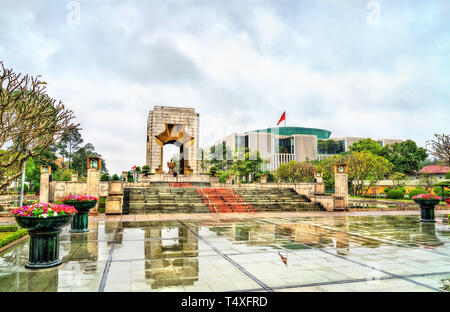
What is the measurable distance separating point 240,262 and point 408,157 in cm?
5962

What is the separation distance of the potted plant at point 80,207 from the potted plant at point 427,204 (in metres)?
13.6

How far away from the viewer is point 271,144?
11912cm

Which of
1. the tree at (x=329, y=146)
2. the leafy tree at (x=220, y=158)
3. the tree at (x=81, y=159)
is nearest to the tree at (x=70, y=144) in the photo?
the tree at (x=81, y=159)

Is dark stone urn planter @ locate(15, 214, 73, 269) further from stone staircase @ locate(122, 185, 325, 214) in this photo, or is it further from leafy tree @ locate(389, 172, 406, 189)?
leafy tree @ locate(389, 172, 406, 189)

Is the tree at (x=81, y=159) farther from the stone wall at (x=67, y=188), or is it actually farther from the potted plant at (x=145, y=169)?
the stone wall at (x=67, y=188)

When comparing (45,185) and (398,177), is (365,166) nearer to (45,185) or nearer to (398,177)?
(398,177)

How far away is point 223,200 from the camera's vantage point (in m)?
19.8

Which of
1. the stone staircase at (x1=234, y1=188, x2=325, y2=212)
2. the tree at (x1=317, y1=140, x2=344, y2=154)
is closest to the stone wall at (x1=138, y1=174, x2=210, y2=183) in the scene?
the stone staircase at (x1=234, y1=188, x2=325, y2=212)

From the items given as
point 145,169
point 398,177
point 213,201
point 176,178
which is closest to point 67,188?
point 213,201

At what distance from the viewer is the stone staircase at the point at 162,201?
17.0m
